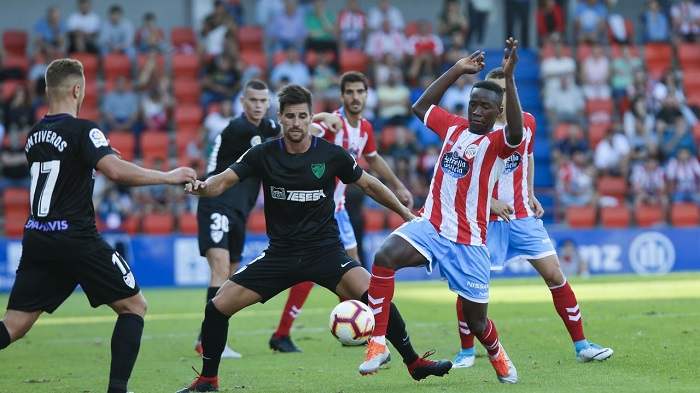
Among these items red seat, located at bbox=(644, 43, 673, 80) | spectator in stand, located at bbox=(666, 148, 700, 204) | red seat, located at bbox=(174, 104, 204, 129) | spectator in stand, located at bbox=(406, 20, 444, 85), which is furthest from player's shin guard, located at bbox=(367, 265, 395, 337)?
red seat, located at bbox=(644, 43, 673, 80)

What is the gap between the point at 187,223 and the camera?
21.4 meters

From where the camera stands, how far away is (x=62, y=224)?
284 inches

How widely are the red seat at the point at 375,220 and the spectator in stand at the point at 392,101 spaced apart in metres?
2.79

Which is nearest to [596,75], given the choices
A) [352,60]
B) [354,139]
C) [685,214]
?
[685,214]

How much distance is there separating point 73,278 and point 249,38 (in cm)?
1988

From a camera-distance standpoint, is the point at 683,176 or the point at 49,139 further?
the point at 683,176

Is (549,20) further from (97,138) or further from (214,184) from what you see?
(97,138)

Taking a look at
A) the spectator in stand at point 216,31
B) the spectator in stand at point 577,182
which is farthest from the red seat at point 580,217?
the spectator in stand at point 216,31

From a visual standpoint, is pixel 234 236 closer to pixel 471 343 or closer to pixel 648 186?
pixel 471 343

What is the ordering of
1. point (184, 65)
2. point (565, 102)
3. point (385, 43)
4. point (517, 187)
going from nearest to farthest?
point (517, 187) → point (184, 65) → point (385, 43) → point (565, 102)

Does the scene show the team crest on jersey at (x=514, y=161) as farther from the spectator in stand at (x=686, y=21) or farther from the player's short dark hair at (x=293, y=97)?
the spectator in stand at (x=686, y=21)

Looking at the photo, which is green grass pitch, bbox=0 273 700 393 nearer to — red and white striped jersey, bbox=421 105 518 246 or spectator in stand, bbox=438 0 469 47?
red and white striped jersey, bbox=421 105 518 246

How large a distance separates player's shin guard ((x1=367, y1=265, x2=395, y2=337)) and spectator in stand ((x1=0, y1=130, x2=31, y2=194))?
15489mm

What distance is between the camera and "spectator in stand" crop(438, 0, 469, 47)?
2656 centimetres
